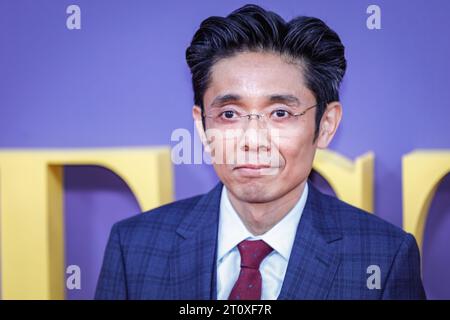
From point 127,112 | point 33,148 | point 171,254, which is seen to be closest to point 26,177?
point 33,148

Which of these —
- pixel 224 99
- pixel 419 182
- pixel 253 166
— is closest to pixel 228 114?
pixel 224 99

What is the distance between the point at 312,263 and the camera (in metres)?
1.39

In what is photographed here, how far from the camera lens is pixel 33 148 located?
1.63 m

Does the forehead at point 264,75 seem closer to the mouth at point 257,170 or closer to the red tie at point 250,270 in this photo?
the mouth at point 257,170

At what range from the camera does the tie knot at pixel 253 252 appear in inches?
56.4

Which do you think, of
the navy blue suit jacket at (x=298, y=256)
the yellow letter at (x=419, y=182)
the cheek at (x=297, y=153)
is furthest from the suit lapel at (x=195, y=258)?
the yellow letter at (x=419, y=182)

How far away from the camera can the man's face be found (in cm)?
139

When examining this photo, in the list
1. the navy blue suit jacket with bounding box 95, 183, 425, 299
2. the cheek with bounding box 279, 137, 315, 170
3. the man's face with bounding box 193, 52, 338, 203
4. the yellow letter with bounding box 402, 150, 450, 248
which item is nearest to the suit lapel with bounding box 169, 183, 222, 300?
the navy blue suit jacket with bounding box 95, 183, 425, 299

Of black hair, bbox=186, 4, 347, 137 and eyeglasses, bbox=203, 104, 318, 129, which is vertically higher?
black hair, bbox=186, 4, 347, 137

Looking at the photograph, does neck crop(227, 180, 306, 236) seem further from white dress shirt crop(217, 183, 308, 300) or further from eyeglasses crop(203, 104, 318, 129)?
eyeglasses crop(203, 104, 318, 129)

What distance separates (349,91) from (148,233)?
0.63 meters

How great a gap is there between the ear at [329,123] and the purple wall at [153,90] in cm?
4

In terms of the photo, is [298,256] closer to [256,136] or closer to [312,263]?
[312,263]

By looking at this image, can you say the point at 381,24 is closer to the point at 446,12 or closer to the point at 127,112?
the point at 446,12
